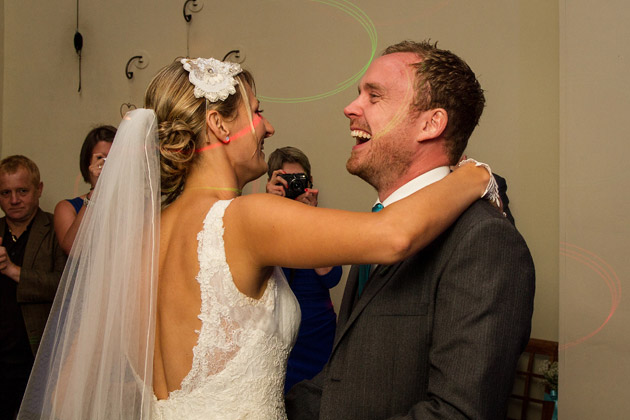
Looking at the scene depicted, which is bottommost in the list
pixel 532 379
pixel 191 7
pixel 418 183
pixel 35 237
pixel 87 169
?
pixel 532 379

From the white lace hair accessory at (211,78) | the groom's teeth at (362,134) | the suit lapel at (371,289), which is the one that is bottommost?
the suit lapel at (371,289)

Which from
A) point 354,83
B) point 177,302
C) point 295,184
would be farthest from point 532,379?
point 177,302

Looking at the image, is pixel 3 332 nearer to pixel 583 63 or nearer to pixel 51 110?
pixel 51 110

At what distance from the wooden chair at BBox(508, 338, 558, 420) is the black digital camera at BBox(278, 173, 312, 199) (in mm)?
1363

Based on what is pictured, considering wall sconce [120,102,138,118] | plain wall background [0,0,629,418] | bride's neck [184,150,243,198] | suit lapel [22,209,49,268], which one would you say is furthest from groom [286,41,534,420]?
wall sconce [120,102,138,118]

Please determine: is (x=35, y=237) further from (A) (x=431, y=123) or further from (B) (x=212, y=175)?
(A) (x=431, y=123)

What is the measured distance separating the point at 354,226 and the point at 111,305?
25.6 inches

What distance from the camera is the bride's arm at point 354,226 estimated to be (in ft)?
3.61

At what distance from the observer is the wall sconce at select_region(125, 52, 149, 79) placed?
405 cm

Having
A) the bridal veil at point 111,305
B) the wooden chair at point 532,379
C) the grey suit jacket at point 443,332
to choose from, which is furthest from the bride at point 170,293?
the wooden chair at point 532,379

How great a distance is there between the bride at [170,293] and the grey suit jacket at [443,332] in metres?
0.17

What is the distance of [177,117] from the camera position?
4.81 feet

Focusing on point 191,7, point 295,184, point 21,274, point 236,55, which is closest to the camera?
point 21,274

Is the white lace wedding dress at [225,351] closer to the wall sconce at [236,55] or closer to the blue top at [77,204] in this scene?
the blue top at [77,204]
